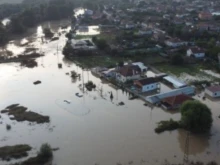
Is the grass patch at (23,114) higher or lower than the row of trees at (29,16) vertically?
lower

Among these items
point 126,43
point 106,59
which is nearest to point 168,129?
point 106,59

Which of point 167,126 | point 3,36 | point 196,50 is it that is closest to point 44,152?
point 167,126

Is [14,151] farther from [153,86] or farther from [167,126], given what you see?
[153,86]

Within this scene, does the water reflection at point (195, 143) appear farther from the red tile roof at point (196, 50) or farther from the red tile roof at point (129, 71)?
the red tile roof at point (196, 50)

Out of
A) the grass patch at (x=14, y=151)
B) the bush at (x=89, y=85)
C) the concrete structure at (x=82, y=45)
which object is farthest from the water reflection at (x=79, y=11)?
the grass patch at (x=14, y=151)

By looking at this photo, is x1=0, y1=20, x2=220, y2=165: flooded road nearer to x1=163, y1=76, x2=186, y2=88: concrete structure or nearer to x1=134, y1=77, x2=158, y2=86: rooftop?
x1=134, y1=77, x2=158, y2=86: rooftop

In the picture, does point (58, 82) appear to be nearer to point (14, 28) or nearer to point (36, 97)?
point (36, 97)
